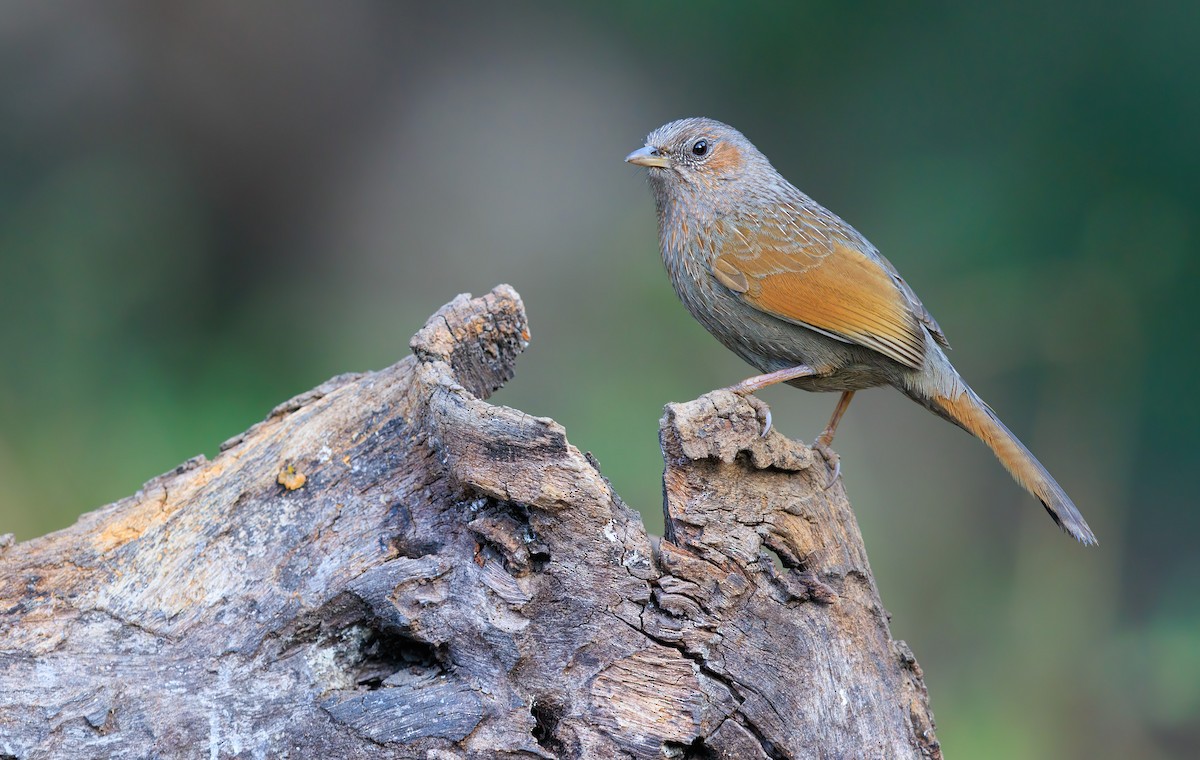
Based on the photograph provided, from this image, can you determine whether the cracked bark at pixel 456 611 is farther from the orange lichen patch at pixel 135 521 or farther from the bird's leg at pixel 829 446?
the bird's leg at pixel 829 446

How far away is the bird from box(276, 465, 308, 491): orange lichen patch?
132cm

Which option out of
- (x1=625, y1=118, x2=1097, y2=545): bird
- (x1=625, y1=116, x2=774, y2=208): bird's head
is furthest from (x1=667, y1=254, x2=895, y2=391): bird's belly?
(x1=625, y1=116, x2=774, y2=208): bird's head

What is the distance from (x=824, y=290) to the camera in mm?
3479

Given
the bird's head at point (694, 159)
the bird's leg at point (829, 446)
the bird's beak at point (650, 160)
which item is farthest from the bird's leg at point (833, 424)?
the bird's beak at point (650, 160)

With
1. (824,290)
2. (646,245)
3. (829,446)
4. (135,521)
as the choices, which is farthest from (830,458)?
(646,245)

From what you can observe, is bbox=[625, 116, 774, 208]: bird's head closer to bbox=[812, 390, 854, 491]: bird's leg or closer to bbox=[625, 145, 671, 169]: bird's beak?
bbox=[625, 145, 671, 169]: bird's beak

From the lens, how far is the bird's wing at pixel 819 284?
339cm

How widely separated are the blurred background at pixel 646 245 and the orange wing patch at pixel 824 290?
2063 mm

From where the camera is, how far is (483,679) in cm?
240

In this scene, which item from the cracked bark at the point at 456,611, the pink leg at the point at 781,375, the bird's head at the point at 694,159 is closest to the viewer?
the cracked bark at the point at 456,611

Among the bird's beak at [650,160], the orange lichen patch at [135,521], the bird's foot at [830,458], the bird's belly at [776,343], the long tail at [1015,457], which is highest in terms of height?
the bird's beak at [650,160]

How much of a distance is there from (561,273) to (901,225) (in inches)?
82.4

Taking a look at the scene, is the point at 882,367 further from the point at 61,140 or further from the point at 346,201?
the point at 61,140

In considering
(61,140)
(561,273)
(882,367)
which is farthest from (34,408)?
(882,367)
